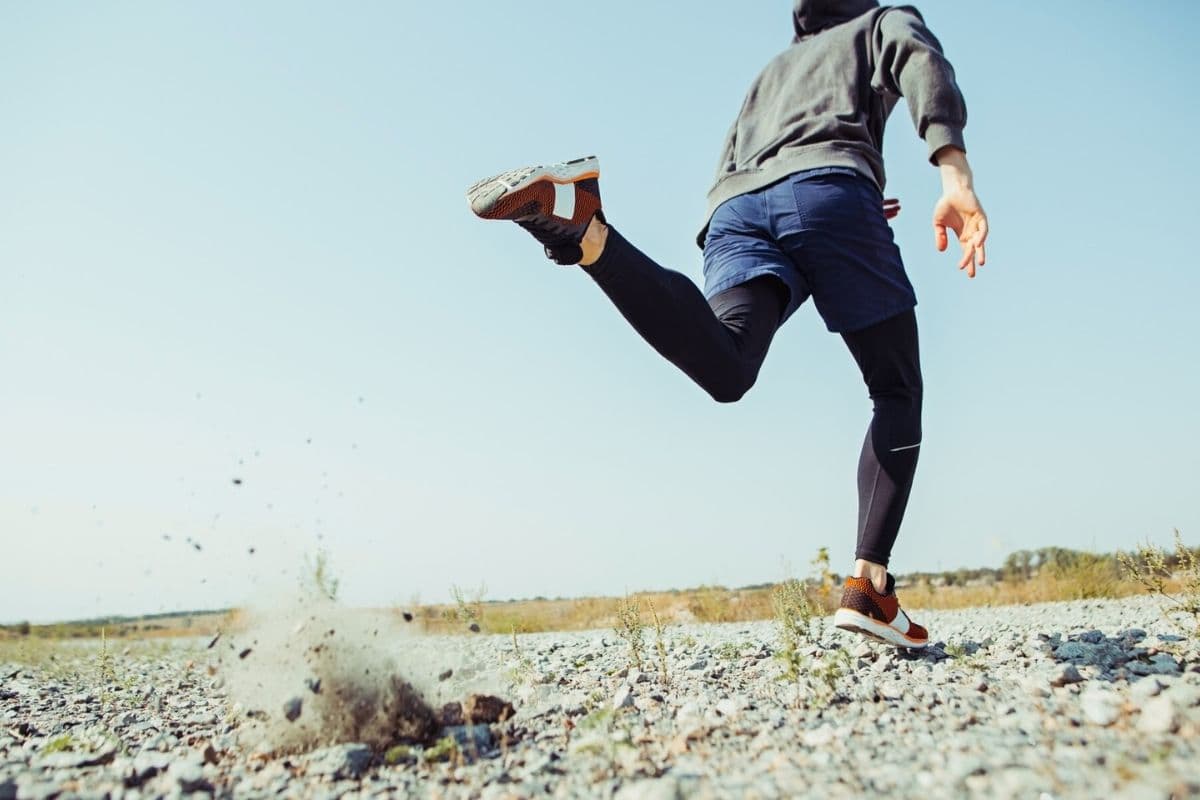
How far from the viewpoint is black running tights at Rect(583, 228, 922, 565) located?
7.68 feet

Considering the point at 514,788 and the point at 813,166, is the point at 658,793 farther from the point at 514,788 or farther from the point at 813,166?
the point at 813,166

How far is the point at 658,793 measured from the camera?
1.43m

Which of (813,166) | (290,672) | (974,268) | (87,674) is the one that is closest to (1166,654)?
(974,268)

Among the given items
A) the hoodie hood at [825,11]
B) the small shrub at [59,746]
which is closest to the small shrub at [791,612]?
the small shrub at [59,746]

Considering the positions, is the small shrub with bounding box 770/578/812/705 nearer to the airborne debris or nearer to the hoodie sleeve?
the airborne debris

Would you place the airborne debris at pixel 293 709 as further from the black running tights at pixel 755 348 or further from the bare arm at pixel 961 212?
the bare arm at pixel 961 212

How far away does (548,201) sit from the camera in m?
2.24

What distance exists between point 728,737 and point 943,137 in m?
2.13

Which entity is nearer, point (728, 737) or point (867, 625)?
point (728, 737)

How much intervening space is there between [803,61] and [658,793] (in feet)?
9.46

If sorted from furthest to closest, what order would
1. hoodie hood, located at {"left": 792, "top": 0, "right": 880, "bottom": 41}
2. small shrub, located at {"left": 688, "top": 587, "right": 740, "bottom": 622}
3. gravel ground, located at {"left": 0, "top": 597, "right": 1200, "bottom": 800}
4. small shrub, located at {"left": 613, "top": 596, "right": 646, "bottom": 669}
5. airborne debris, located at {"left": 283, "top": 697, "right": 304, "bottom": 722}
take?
small shrub, located at {"left": 688, "top": 587, "right": 740, "bottom": 622}
hoodie hood, located at {"left": 792, "top": 0, "right": 880, "bottom": 41}
small shrub, located at {"left": 613, "top": 596, "right": 646, "bottom": 669}
airborne debris, located at {"left": 283, "top": 697, "right": 304, "bottom": 722}
gravel ground, located at {"left": 0, "top": 597, "right": 1200, "bottom": 800}

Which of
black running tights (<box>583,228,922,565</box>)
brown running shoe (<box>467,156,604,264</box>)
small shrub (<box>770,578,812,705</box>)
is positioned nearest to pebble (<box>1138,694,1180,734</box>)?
small shrub (<box>770,578,812,705</box>)

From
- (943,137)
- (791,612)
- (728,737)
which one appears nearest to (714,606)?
(791,612)

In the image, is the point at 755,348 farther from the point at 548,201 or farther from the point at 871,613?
the point at 871,613
